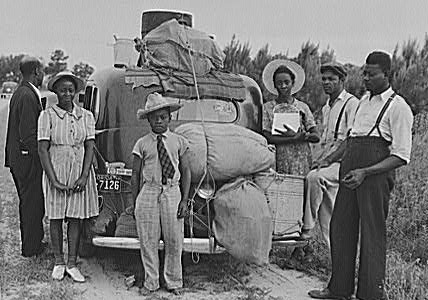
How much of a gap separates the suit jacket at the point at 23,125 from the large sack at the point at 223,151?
172cm

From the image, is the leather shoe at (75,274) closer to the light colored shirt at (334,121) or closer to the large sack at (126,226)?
the large sack at (126,226)

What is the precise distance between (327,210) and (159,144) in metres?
1.99

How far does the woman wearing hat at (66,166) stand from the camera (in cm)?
681

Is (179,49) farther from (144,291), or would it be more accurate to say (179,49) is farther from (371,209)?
(371,209)

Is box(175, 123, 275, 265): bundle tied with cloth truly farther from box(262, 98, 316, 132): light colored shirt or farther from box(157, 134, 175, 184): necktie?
box(262, 98, 316, 132): light colored shirt

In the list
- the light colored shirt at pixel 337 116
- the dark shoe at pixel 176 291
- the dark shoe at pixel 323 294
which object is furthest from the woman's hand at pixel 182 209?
the light colored shirt at pixel 337 116

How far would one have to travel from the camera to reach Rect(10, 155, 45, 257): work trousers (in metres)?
7.74

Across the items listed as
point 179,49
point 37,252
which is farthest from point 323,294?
point 37,252

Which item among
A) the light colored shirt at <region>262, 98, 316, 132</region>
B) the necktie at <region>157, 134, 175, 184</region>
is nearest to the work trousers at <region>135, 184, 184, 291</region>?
the necktie at <region>157, 134, 175, 184</region>

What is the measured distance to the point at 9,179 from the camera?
15.4 m

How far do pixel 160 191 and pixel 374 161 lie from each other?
1911 mm

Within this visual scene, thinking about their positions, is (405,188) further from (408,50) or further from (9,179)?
(9,179)

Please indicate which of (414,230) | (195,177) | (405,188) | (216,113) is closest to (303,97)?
(405,188)

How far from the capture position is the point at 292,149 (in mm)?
7547
